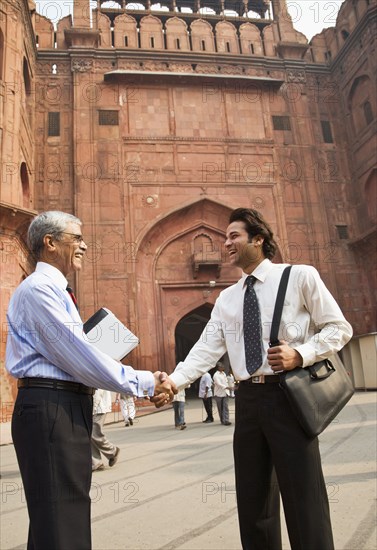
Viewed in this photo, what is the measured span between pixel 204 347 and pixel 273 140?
1611 cm

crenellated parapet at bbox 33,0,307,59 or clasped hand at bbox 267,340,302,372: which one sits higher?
crenellated parapet at bbox 33,0,307,59

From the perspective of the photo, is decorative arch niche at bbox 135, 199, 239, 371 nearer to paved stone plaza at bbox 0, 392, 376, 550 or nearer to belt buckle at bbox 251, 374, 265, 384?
paved stone plaza at bbox 0, 392, 376, 550

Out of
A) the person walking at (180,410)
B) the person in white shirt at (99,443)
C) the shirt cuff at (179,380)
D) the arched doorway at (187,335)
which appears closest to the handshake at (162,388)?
the shirt cuff at (179,380)

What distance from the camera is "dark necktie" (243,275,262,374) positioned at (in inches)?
78.8

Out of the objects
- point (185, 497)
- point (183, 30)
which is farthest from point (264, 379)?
point (183, 30)

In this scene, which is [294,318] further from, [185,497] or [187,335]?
[187,335]

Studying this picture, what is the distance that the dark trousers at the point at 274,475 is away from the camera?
1.76 meters

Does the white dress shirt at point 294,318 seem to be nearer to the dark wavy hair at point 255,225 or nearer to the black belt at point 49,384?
the dark wavy hair at point 255,225

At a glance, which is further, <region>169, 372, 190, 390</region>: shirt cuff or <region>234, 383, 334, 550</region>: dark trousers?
<region>169, 372, 190, 390</region>: shirt cuff

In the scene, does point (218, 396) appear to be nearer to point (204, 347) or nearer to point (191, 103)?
point (204, 347)

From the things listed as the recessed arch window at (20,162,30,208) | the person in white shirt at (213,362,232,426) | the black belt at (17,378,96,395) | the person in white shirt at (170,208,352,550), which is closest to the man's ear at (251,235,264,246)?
the person in white shirt at (170,208,352,550)

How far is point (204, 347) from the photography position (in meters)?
2.39

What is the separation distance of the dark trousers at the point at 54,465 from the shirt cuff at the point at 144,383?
0.24m

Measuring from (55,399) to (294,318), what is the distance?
1.05 meters
